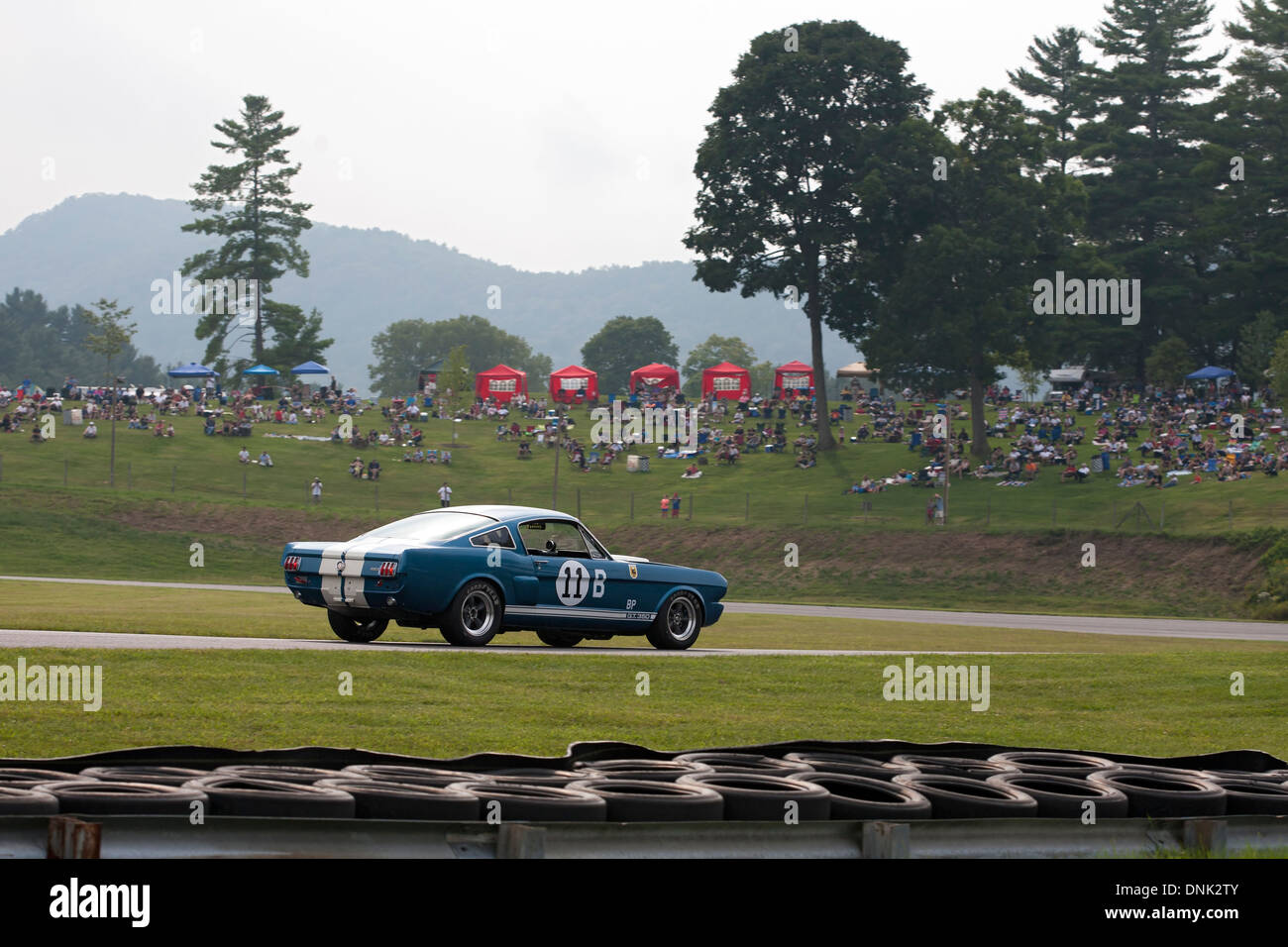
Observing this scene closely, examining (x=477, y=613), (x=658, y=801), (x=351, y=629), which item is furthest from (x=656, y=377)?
(x=658, y=801)

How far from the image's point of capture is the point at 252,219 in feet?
Result: 334

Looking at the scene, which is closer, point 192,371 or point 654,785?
point 654,785

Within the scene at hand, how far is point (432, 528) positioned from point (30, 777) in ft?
29.9

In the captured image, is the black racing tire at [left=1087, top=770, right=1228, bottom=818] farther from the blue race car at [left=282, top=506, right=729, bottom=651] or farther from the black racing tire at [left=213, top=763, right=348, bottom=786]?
the blue race car at [left=282, top=506, right=729, bottom=651]

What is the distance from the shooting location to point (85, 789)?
6047 millimetres

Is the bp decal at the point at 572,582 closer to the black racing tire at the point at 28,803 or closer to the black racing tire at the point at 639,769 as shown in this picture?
the black racing tire at the point at 639,769

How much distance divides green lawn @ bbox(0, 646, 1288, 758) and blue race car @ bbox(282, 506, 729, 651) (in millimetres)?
1546

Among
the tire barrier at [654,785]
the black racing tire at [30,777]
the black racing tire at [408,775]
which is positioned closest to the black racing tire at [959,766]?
the tire barrier at [654,785]

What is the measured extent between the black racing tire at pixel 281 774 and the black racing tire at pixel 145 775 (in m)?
0.09

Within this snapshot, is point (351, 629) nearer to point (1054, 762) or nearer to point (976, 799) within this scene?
point (1054, 762)

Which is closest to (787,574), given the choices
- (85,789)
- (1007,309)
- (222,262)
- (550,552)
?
(1007,309)
